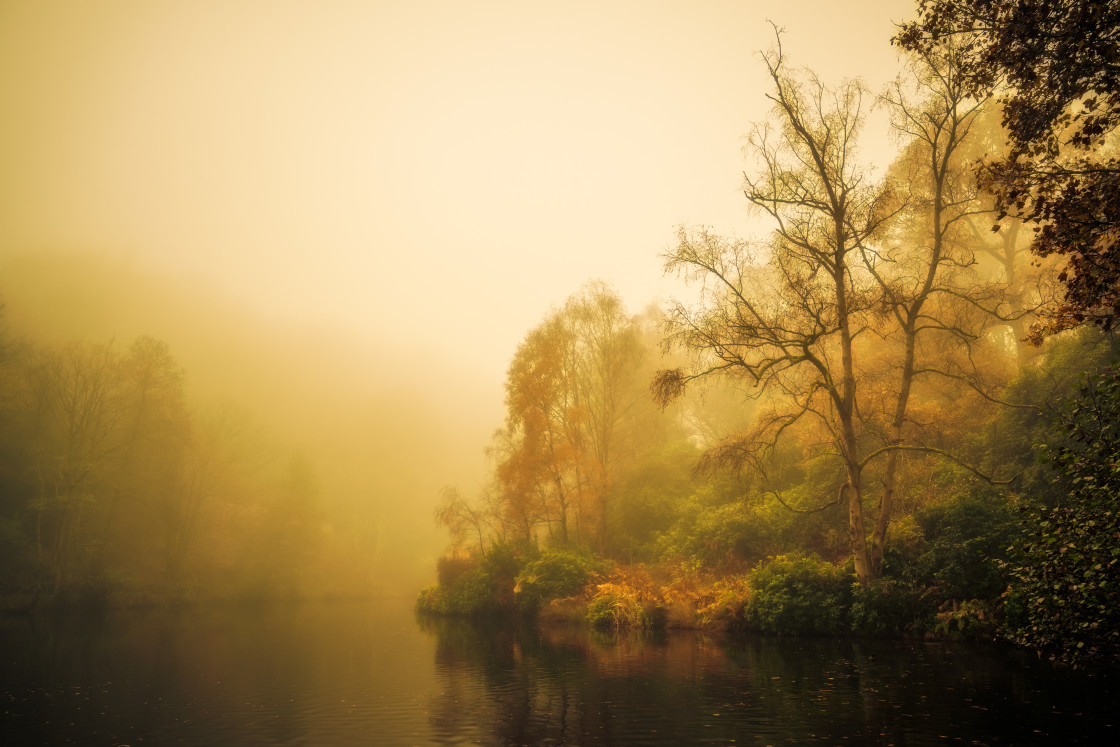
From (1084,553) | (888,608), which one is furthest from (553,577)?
(1084,553)

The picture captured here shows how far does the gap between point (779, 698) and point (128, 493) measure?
50.9 metres

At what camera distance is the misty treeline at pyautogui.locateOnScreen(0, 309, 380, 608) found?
39062 mm

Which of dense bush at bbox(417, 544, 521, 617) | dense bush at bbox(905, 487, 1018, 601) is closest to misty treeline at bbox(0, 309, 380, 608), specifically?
dense bush at bbox(417, 544, 521, 617)

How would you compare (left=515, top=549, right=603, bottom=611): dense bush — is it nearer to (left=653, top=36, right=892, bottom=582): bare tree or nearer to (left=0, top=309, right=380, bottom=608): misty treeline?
(left=653, top=36, right=892, bottom=582): bare tree

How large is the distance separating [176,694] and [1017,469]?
25.6m

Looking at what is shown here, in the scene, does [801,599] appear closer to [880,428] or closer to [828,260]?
[880,428]

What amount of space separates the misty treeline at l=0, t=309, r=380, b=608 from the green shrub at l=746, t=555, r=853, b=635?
4244 centimetres

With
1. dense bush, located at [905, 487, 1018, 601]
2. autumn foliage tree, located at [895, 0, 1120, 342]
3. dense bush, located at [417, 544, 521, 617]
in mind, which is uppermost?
autumn foliage tree, located at [895, 0, 1120, 342]

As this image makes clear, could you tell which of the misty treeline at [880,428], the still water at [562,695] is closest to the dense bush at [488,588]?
the misty treeline at [880,428]

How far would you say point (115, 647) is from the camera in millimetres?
21766

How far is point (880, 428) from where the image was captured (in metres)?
20.6

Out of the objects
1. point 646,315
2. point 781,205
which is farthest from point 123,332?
point 781,205

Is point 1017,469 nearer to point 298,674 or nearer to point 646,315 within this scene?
point 298,674

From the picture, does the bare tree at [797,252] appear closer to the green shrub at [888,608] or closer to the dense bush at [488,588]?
the green shrub at [888,608]
